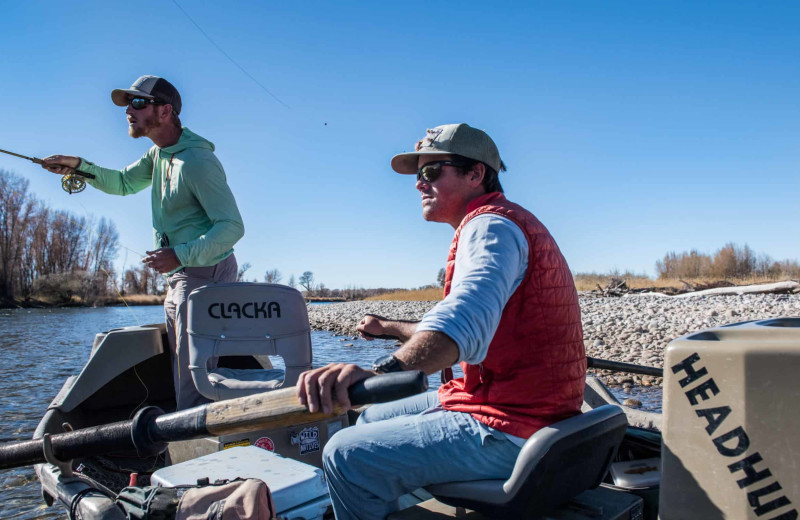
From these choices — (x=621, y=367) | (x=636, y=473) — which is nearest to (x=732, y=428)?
(x=636, y=473)

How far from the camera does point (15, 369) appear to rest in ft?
39.9

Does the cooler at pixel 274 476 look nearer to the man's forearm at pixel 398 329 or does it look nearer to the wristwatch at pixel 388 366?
the man's forearm at pixel 398 329

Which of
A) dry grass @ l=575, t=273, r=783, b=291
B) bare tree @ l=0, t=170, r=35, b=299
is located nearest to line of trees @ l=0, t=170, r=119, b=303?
bare tree @ l=0, t=170, r=35, b=299

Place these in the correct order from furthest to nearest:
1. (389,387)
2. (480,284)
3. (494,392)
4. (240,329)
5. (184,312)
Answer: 1. (184,312)
2. (240,329)
3. (494,392)
4. (480,284)
5. (389,387)

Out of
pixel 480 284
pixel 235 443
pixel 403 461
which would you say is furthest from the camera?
pixel 235 443

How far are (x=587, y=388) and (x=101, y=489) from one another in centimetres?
270

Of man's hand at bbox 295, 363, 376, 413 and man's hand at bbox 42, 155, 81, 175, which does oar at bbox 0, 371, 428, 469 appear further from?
man's hand at bbox 42, 155, 81, 175

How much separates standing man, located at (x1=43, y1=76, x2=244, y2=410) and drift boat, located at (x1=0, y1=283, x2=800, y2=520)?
0.60 m

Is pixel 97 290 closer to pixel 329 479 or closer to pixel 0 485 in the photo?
pixel 0 485

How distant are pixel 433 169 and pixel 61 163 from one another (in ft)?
10.7

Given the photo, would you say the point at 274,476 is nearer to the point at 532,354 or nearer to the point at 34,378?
the point at 532,354

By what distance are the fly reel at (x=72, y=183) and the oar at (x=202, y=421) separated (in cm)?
288

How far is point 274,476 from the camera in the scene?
220 centimetres

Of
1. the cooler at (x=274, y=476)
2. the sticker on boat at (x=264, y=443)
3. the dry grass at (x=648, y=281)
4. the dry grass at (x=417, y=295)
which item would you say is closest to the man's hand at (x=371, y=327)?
the cooler at (x=274, y=476)
